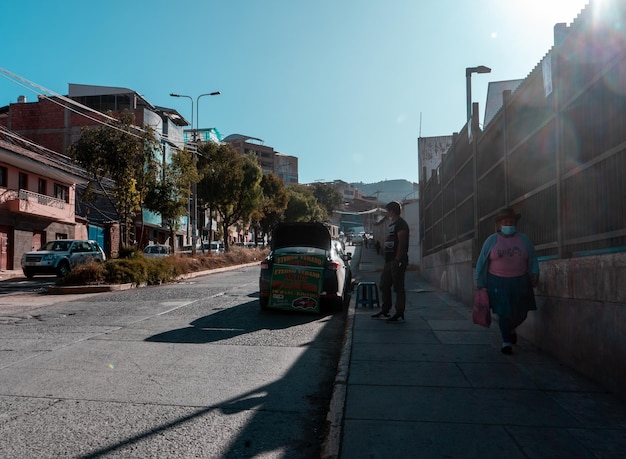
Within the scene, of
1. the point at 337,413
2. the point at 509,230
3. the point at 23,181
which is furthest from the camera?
the point at 23,181

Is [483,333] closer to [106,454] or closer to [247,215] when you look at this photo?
[106,454]

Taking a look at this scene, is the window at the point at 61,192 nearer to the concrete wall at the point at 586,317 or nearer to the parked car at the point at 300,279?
the parked car at the point at 300,279

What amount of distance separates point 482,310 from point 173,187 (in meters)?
20.1

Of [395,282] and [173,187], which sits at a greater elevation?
[173,187]

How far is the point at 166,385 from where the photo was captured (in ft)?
17.1

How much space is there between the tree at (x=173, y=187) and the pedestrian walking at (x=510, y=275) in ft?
65.4

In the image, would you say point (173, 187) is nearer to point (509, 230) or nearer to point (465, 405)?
point (509, 230)

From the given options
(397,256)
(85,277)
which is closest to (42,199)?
(85,277)

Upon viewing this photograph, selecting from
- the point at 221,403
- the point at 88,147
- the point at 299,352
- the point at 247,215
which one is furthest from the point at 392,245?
the point at 247,215

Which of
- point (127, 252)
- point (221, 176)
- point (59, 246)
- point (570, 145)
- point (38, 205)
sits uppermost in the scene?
point (221, 176)

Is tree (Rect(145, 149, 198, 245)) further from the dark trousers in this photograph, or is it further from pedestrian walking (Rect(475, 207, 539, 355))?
pedestrian walking (Rect(475, 207, 539, 355))

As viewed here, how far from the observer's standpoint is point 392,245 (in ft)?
28.4

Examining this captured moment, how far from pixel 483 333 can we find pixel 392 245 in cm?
198

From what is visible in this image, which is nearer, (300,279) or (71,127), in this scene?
(300,279)
